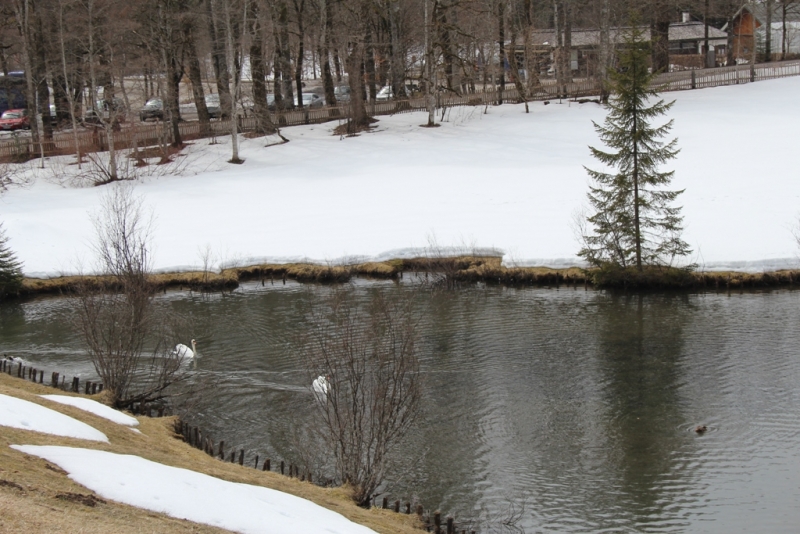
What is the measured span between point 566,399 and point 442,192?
19548 millimetres

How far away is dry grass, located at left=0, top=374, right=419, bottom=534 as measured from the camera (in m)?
8.23

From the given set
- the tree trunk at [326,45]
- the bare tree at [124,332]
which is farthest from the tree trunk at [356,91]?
the bare tree at [124,332]

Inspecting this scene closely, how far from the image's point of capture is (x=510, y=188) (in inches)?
1384

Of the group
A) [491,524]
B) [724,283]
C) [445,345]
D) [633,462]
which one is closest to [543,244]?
[724,283]

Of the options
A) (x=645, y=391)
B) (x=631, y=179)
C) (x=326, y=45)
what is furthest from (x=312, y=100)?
(x=645, y=391)

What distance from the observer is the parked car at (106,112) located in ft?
130

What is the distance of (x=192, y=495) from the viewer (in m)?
10.0

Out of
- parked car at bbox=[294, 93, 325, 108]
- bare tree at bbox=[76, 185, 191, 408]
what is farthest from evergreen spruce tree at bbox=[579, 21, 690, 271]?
parked car at bbox=[294, 93, 325, 108]

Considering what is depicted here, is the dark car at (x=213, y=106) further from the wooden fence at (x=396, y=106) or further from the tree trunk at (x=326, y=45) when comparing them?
the tree trunk at (x=326, y=45)

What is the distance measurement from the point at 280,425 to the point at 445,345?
A: 19.5ft

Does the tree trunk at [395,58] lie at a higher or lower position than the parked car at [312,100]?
higher

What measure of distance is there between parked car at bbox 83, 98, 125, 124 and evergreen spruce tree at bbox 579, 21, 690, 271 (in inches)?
950

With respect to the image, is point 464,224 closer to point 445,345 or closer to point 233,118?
point 445,345

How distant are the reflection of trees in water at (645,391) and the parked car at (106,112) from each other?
26.5m
